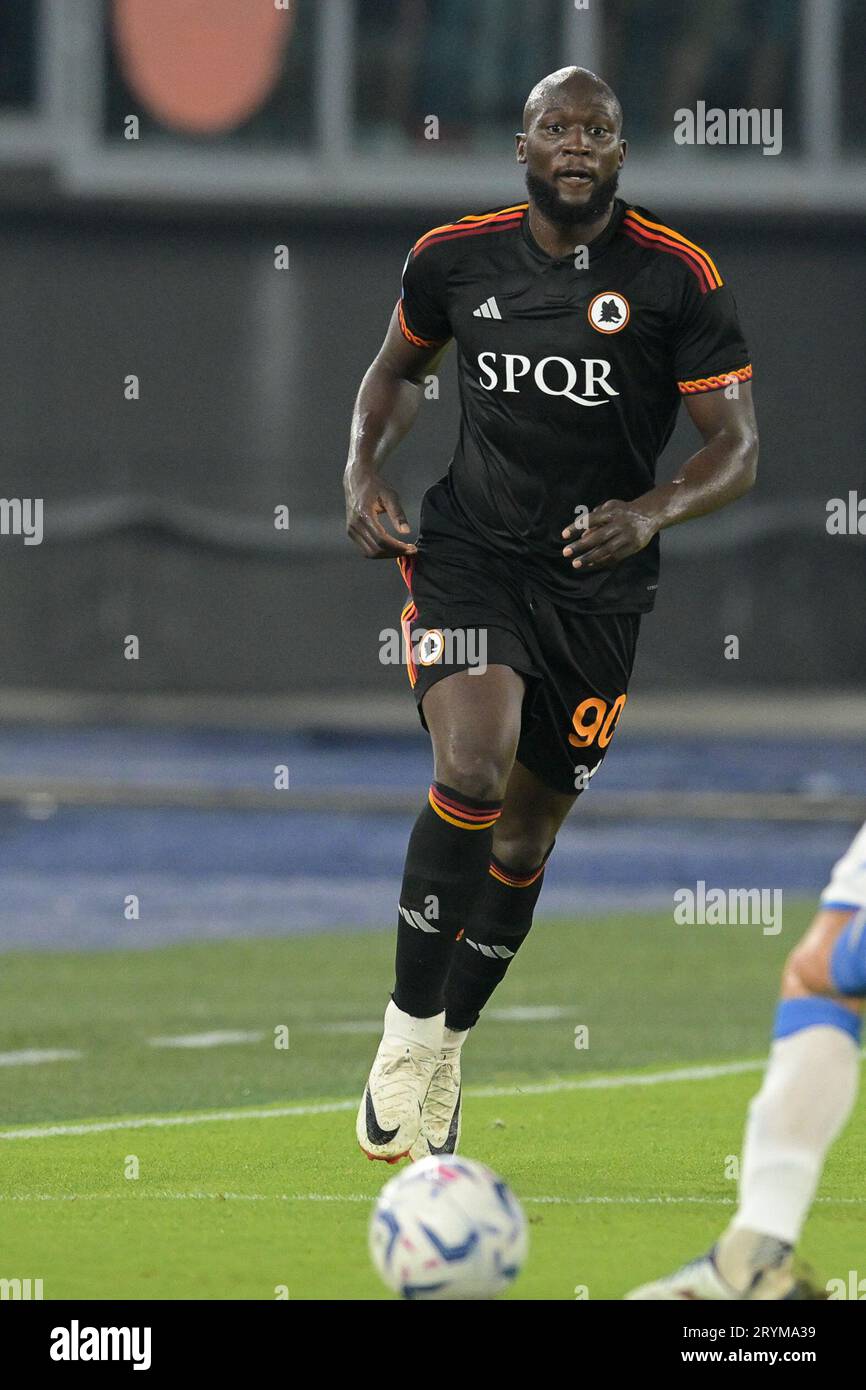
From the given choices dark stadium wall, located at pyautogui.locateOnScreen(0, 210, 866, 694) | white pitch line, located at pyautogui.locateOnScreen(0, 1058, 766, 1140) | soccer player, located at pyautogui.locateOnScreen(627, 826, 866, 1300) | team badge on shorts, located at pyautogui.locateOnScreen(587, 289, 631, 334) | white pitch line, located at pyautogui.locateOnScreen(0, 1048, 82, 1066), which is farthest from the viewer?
dark stadium wall, located at pyautogui.locateOnScreen(0, 210, 866, 694)

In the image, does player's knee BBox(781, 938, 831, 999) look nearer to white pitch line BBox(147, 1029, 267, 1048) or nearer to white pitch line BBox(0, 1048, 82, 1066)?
white pitch line BBox(0, 1048, 82, 1066)

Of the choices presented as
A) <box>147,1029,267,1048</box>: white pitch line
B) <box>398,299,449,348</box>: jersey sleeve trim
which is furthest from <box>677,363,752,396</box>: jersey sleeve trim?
<box>147,1029,267,1048</box>: white pitch line

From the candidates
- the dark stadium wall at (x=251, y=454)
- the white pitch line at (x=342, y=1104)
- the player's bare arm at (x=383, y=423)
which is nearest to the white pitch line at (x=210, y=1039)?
the white pitch line at (x=342, y=1104)

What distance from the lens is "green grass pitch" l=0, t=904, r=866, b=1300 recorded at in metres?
5.44

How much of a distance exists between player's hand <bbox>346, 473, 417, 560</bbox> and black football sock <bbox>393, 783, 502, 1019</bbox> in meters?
0.69

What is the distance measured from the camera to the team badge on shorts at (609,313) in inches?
259

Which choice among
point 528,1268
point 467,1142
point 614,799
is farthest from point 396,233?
point 528,1268

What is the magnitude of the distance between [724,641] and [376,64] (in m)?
7.58

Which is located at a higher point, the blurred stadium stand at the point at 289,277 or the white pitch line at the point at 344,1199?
the blurred stadium stand at the point at 289,277

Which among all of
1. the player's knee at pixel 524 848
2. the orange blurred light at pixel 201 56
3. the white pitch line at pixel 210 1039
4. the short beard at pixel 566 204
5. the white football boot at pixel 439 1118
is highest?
the orange blurred light at pixel 201 56

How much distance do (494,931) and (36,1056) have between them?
2.89m

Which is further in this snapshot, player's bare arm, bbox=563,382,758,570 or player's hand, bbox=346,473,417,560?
Answer: player's hand, bbox=346,473,417,560

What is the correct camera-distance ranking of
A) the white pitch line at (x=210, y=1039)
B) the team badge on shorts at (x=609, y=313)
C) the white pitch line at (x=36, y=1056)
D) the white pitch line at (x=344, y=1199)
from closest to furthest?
the white pitch line at (x=344, y=1199) → the team badge on shorts at (x=609, y=313) → the white pitch line at (x=36, y=1056) → the white pitch line at (x=210, y=1039)

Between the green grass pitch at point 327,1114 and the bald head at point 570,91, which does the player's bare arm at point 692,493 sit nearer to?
the bald head at point 570,91
